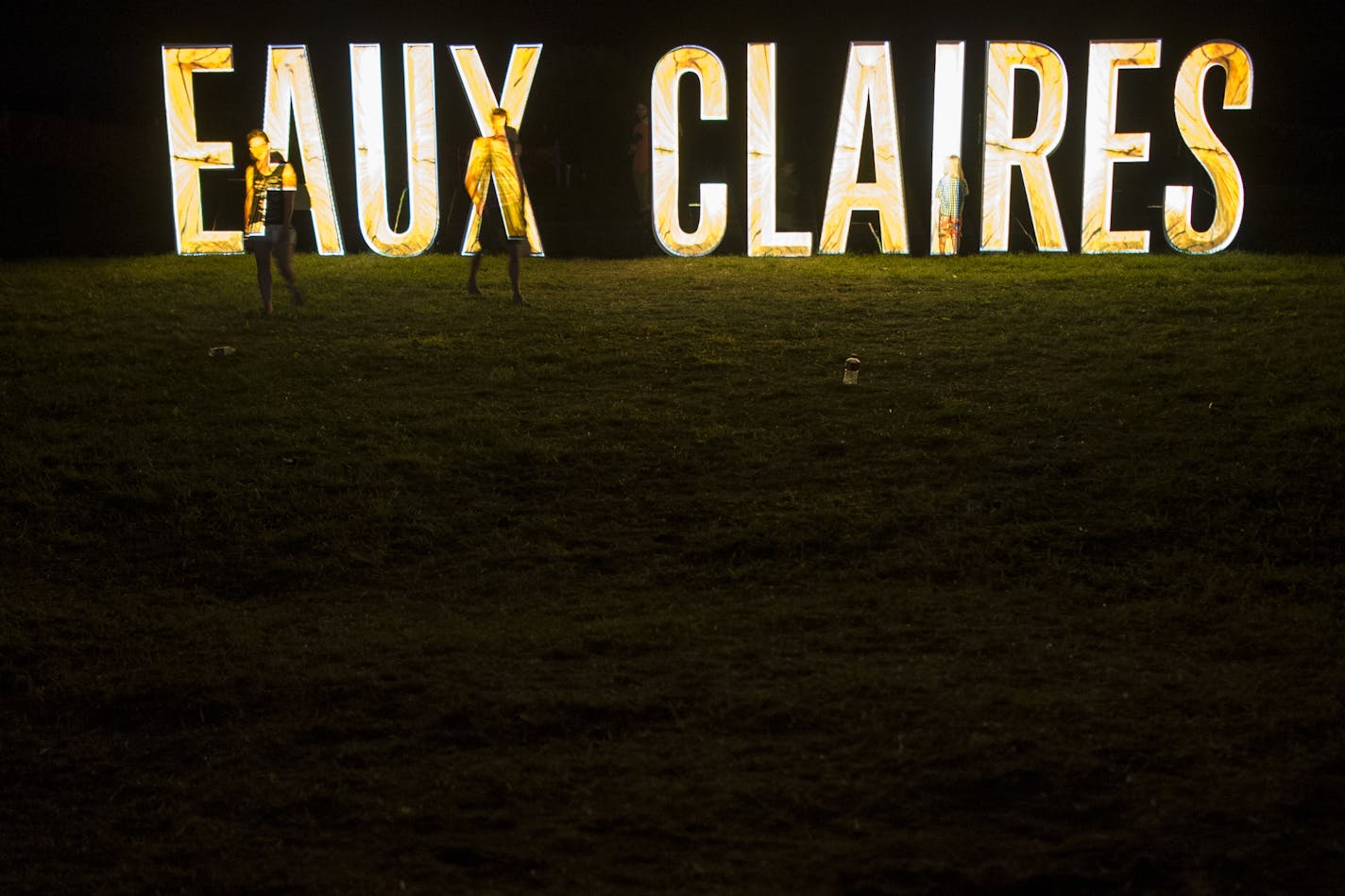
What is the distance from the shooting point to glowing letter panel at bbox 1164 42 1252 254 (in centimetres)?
1495

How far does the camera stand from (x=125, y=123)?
26828mm

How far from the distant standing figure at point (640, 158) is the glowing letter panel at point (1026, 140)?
5.56 meters

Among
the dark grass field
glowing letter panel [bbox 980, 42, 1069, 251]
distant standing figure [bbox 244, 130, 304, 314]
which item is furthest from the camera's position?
glowing letter panel [bbox 980, 42, 1069, 251]

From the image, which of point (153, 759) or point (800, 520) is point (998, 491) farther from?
point (153, 759)

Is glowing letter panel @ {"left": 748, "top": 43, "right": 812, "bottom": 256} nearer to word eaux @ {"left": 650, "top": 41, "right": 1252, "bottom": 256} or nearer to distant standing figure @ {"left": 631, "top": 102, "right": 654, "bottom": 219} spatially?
word eaux @ {"left": 650, "top": 41, "right": 1252, "bottom": 256}

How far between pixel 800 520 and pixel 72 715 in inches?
141

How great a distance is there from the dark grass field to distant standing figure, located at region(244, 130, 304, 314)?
62 centimetres

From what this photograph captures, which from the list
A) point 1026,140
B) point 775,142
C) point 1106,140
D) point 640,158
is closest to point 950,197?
point 1026,140

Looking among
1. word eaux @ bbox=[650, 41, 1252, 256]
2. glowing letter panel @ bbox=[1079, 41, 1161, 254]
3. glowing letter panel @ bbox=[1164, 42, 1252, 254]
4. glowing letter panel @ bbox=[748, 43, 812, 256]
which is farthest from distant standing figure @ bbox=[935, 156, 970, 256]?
glowing letter panel @ bbox=[1164, 42, 1252, 254]

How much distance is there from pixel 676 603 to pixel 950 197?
11019mm

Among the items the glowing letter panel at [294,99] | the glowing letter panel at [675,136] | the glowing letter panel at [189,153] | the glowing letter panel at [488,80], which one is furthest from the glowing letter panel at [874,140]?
the glowing letter panel at [189,153]

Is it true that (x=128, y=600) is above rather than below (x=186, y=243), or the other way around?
below

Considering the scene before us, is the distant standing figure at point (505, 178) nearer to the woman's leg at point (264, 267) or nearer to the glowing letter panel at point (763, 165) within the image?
the woman's leg at point (264, 267)

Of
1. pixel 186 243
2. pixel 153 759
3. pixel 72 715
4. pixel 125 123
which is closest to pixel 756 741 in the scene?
pixel 153 759
